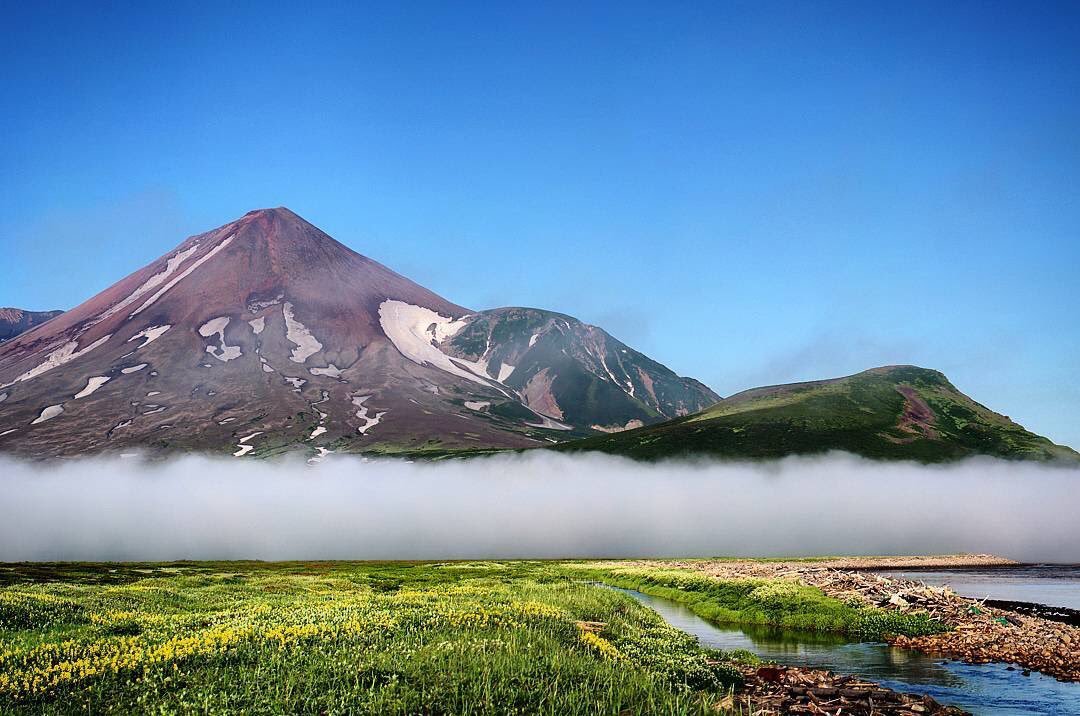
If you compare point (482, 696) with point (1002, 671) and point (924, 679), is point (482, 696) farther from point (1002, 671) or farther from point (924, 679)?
point (1002, 671)

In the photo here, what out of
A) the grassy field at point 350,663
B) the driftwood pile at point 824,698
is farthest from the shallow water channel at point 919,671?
the grassy field at point 350,663

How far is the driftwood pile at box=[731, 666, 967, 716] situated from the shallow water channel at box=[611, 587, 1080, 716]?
282 centimetres

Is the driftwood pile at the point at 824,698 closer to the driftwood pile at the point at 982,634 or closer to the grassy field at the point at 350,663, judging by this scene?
the grassy field at the point at 350,663

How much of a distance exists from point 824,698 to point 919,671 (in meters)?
12.3

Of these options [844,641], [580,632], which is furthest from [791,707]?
[844,641]

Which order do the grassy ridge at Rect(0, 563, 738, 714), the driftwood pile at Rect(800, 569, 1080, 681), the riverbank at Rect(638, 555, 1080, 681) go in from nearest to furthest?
the grassy ridge at Rect(0, 563, 738, 714) < the driftwood pile at Rect(800, 569, 1080, 681) < the riverbank at Rect(638, 555, 1080, 681)

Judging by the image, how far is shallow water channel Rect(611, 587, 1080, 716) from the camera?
28.2 meters

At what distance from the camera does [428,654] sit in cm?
2202

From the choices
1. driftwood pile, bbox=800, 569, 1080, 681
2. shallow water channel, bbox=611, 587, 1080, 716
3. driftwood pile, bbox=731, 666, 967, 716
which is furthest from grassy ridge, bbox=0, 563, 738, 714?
driftwood pile, bbox=800, 569, 1080, 681

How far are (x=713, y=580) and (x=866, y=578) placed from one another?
51.8ft

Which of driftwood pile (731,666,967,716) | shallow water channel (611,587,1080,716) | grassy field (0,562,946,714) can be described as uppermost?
grassy field (0,562,946,714)

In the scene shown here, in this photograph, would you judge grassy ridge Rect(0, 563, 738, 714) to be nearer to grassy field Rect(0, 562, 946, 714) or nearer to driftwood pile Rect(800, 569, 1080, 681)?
grassy field Rect(0, 562, 946, 714)

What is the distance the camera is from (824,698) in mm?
25531

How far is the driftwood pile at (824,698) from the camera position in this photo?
2412 centimetres
